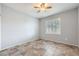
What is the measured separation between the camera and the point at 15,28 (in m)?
3.42

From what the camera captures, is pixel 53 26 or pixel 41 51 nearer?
pixel 41 51

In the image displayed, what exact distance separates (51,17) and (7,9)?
7.55ft

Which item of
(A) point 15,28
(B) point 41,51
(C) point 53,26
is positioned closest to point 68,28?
(C) point 53,26

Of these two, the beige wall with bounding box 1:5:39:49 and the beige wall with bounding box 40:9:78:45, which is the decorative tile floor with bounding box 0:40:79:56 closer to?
the beige wall with bounding box 1:5:39:49

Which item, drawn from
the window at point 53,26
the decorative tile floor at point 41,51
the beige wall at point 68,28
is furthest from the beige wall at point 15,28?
the beige wall at point 68,28

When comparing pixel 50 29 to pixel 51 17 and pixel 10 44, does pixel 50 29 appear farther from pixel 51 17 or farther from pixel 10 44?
pixel 10 44

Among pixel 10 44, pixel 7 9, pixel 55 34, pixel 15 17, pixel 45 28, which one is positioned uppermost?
pixel 7 9

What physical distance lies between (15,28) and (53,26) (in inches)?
77.3

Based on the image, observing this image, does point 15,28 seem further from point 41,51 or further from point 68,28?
point 68,28

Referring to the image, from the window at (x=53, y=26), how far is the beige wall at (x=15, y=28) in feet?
2.84

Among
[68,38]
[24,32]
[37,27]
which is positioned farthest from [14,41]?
[68,38]

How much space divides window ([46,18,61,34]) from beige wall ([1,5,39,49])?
86cm

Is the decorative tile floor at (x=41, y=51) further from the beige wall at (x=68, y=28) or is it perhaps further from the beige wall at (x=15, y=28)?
the beige wall at (x=68, y=28)

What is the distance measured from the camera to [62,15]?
12.5 feet
